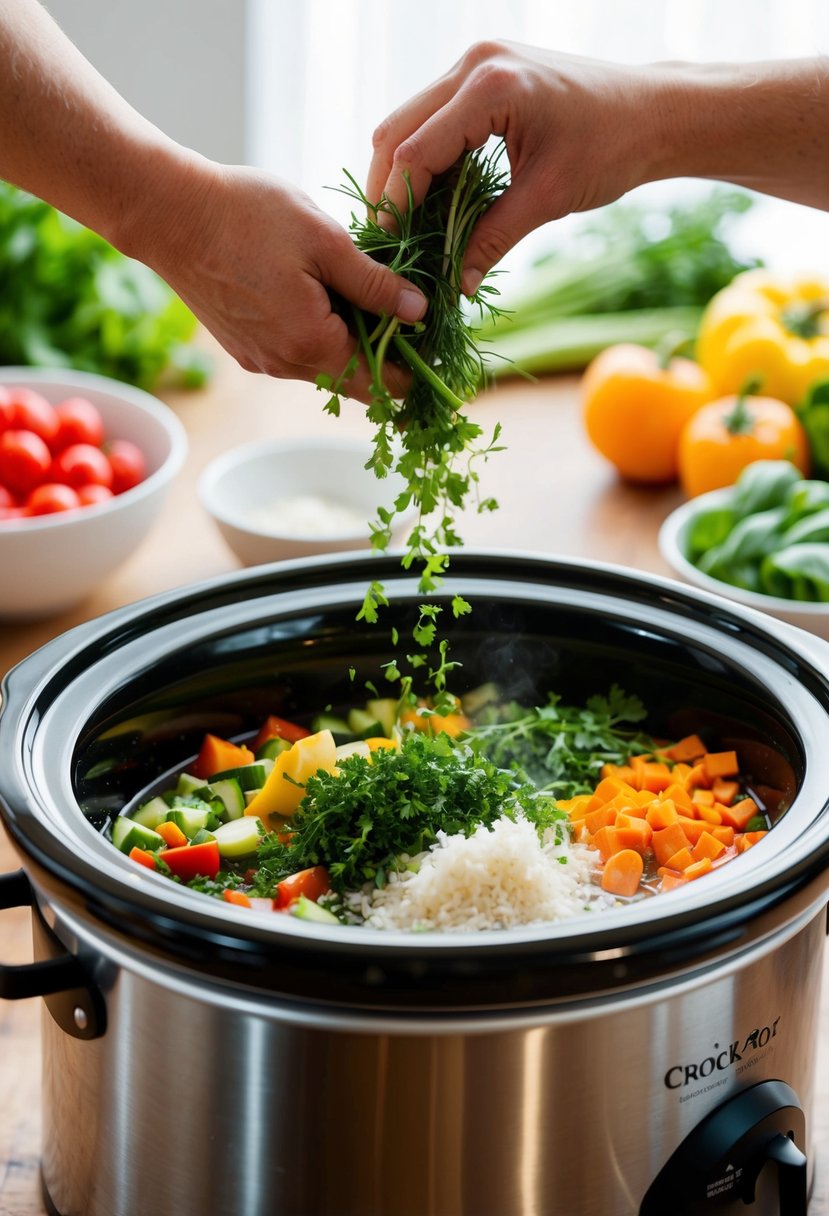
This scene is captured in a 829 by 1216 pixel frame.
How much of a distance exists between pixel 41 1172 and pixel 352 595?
0.66 metres

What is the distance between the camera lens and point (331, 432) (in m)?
2.75

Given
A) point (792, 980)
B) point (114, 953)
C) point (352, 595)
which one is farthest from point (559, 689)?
point (114, 953)

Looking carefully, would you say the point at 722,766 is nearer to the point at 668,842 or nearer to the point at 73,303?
the point at 668,842

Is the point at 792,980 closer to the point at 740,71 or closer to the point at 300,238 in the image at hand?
the point at 300,238

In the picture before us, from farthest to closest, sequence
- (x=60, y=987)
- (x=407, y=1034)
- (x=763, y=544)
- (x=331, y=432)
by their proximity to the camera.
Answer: (x=331, y=432) < (x=763, y=544) < (x=60, y=987) < (x=407, y=1034)

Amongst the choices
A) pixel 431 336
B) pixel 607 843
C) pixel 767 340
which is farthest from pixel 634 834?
pixel 767 340

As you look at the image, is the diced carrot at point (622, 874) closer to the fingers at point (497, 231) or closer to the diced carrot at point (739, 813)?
the diced carrot at point (739, 813)

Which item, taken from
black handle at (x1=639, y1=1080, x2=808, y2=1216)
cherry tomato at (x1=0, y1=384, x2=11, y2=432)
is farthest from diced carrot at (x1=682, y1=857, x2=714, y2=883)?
cherry tomato at (x1=0, y1=384, x2=11, y2=432)

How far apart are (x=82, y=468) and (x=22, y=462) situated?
10 centimetres

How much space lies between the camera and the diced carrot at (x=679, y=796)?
→ 4.48 ft

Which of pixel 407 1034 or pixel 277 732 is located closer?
pixel 407 1034

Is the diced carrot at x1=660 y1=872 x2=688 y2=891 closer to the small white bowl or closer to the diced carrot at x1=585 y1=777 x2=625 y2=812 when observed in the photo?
the diced carrot at x1=585 y1=777 x2=625 y2=812

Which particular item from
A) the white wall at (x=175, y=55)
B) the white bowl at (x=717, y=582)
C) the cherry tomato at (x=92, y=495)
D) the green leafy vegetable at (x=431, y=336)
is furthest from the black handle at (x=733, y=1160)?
the white wall at (x=175, y=55)

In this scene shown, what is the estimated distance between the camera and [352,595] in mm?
1501
